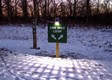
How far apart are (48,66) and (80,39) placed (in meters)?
12.6

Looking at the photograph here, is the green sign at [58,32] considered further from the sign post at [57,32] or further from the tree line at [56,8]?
the tree line at [56,8]

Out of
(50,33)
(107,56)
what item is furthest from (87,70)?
(107,56)

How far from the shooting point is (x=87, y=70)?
25.5 feet

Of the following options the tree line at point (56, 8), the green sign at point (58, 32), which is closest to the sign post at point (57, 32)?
the green sign at point (58, 32)

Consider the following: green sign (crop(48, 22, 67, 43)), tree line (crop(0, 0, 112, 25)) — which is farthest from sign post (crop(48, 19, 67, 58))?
tree line (crop(0, 0, 112, 25))

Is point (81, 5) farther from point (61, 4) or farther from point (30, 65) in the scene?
point (30, 65)

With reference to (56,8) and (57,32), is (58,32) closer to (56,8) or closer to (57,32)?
(57,32)

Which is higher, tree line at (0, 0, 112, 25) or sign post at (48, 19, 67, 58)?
tree line at (0, 0, 112, 25)

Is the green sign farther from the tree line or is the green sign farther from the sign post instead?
the tree line

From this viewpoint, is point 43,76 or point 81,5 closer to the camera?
point 43,76

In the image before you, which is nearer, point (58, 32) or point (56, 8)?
point (58, 32)

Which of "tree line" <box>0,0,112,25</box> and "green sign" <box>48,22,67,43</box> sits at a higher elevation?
"tree line" <box>0,0,112,25</box>

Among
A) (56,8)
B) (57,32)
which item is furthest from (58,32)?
(56,8)

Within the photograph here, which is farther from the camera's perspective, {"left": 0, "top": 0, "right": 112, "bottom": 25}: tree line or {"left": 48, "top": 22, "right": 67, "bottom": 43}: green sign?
{"left": 0, "top": 0, "right": 112, "bottom": 25}: tree line
